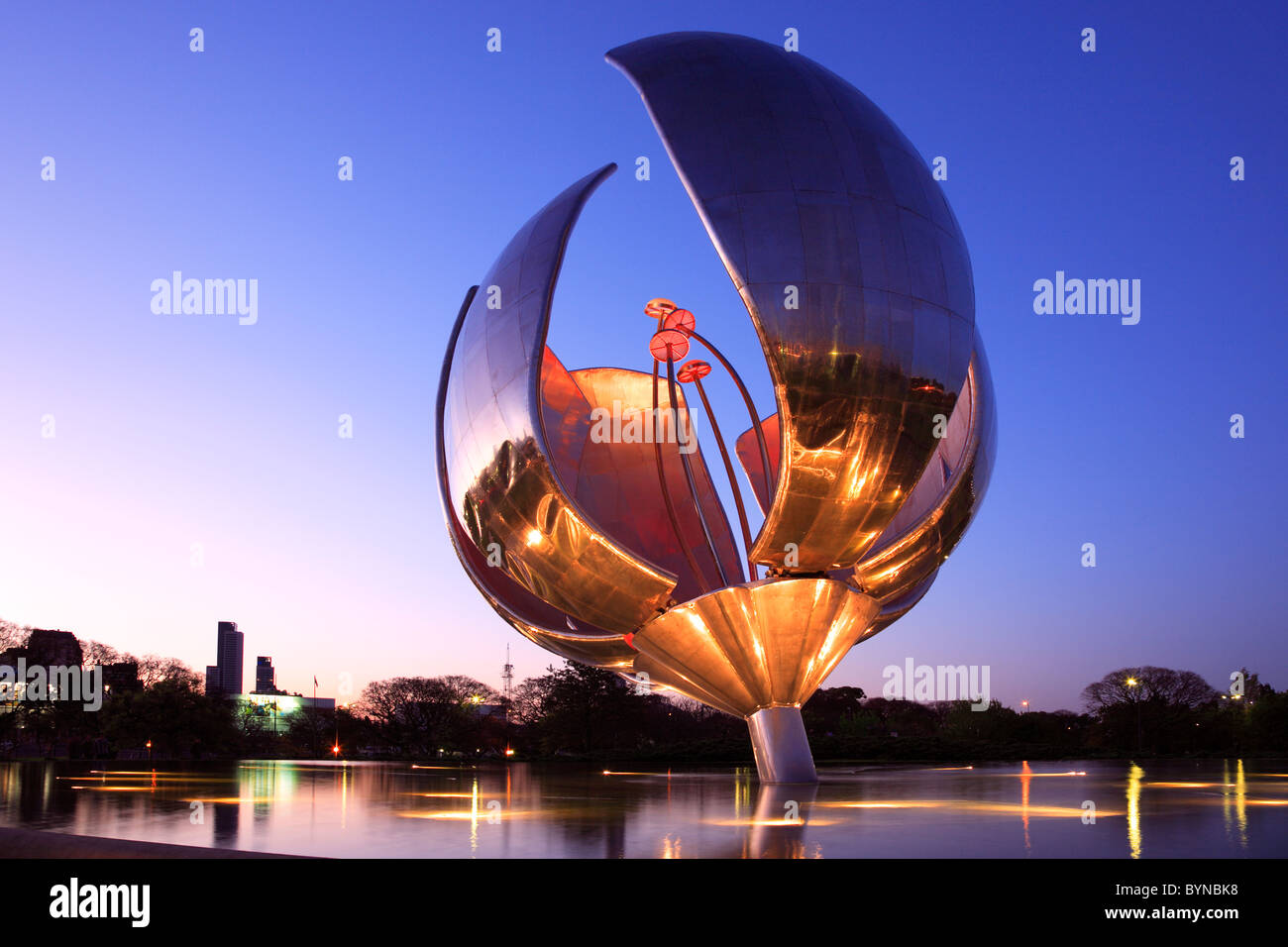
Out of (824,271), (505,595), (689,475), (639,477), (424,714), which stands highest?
(824,271)

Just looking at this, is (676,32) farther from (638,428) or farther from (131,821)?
(131,821)

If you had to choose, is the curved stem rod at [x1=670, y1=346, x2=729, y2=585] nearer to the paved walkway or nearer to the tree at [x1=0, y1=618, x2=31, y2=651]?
the paved walkway

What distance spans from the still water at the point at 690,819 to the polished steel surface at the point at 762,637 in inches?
61.4

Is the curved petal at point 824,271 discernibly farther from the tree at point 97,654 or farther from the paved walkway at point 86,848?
the tree at point 97,654

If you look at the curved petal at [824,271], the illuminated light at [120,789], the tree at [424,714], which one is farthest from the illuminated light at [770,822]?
the tree at [424,714]

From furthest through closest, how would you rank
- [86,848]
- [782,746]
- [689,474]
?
[689,474]
[782,746]
[86,848]

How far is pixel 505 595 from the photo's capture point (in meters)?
18.7

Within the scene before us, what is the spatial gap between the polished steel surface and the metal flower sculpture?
3cm

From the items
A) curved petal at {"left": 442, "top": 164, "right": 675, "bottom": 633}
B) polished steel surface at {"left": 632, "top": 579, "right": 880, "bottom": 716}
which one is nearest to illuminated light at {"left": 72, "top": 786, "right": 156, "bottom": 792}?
curved petal at {"left": 442, "top": 164, "right": 675, "bottom": 633}

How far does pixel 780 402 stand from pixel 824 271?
1.76 metres

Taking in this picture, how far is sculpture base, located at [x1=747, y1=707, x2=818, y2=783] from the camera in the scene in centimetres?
1602

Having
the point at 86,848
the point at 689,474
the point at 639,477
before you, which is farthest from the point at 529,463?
the point at 86,848

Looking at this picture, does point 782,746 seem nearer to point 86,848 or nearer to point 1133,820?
point 1133,820
